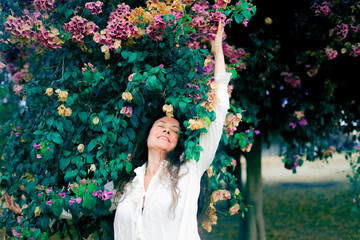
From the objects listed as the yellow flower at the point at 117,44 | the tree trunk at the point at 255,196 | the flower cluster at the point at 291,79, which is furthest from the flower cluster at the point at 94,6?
the tree trunk at the point at 255,196

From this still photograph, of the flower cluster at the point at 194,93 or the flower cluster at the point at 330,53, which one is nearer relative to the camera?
the flower cluster at the point at 194,93

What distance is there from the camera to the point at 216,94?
6.46ft

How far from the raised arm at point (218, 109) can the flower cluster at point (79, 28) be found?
0.74 meters

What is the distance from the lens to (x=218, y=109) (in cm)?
196

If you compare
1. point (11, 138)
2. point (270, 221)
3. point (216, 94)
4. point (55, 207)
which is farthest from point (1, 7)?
point (270, 221)

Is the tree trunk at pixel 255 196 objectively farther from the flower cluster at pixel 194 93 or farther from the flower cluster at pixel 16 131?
the flower cluster at pixel 16 131

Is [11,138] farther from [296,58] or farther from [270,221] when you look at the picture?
[270,221]

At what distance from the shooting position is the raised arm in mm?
1972

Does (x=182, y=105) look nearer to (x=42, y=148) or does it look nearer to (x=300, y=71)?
(x=42, y=148)

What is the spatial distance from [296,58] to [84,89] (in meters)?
2.71

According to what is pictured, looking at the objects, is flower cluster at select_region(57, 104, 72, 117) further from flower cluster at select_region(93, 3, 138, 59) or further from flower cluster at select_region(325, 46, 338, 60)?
flower cluster at select_region(325, 46, 338, 60)

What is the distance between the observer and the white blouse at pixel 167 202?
6.23ft

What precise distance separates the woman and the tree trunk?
117 inches

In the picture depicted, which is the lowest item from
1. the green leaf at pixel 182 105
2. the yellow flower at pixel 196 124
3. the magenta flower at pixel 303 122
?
the yellow flower at pixel 196 124
